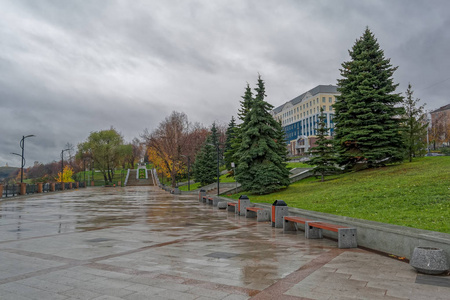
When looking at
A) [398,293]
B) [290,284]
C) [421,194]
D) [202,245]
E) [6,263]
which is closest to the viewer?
[398,293]

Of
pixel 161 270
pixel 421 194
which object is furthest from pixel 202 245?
pixel 421 194

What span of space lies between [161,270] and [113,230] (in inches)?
243

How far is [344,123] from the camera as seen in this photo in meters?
29.1

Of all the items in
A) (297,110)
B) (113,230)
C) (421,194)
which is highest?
(297,110)

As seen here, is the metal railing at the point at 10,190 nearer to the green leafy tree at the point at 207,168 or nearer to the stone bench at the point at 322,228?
the green leafy tree at the point at 207,168

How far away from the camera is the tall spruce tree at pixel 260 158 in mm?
27281

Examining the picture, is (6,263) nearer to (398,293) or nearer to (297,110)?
(398,293)

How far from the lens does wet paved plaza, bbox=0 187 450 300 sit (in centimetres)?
514

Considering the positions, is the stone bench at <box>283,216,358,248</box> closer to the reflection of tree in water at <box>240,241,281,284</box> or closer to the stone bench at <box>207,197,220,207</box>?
the reflection of tree in water at <box>240,241,281,284</box>

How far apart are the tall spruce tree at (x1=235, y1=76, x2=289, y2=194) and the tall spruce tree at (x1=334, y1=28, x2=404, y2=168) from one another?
19.6ft

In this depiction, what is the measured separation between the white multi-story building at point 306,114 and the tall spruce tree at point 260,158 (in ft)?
220

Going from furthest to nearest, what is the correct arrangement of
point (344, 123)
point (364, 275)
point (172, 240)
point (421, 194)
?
point (344, 123) < point (421, 194) < point (172, 240) < point (364, 275)

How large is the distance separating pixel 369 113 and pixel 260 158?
376 inches

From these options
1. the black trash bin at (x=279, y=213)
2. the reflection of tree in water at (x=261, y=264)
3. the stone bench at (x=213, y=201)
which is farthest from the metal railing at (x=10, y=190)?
the reflection of tree in water at (x=261, y=264)
